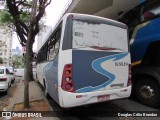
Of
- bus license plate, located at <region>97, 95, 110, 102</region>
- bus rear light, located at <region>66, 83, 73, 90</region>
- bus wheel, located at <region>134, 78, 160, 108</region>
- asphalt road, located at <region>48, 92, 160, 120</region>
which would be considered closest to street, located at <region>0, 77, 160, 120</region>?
asphalt road, located at <region>48, 92, 160, 120</region>

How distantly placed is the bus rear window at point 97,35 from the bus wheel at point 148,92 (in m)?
1.42

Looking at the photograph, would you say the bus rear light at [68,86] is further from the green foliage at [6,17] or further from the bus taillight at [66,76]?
the green foliage at [6,17]

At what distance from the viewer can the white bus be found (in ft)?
16.2

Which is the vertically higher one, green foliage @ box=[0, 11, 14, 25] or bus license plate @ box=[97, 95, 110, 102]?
green foliage @ box=[0, 11, 14, 25]

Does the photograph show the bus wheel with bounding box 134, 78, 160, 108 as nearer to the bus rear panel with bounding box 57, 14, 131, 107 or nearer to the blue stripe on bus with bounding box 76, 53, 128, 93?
the bus rear panel with bounding box 57, 14, 131, 107

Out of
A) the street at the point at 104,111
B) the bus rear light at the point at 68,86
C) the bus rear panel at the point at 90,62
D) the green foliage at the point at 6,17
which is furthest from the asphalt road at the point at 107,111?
the green foliage at the point at 6,17

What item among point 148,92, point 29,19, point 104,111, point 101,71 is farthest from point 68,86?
point 29,19

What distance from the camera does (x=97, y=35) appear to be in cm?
536

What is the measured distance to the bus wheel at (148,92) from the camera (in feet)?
20.0

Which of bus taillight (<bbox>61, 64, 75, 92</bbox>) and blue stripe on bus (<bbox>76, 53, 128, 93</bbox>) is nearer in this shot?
bus taillight (<bbox>61, 64, 75, 92</bbox>)

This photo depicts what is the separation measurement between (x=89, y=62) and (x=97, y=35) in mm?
783

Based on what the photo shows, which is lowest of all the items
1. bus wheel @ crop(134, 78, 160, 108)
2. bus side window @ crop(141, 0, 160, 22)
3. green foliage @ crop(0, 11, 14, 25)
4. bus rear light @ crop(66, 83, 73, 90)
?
bus wheel @ crop(134, 78, 160, 108)

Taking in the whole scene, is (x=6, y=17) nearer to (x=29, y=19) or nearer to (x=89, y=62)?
(x=29, y=19)

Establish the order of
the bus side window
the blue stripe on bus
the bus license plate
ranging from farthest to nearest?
1. the bus side window
2. the bus license plate
3. the blue stripe on bus
